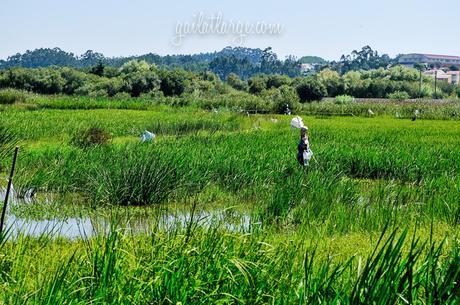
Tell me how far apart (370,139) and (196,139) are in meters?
6.00

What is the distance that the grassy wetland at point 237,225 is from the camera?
12.1ft

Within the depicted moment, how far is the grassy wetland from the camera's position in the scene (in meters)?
3.67

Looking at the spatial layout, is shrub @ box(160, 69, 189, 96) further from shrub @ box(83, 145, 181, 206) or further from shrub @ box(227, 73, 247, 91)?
shrub @ box(83, 145, 181, 206)

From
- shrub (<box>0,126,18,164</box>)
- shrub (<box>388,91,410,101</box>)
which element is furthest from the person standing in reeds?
shrub (<box>388,91,410,101</box>)

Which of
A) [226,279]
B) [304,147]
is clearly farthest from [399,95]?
[226,279]

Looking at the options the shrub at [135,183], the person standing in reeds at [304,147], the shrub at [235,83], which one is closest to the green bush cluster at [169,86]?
the shrub at [235,83]

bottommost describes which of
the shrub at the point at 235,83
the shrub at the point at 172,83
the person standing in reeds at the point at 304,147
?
the shrub at the point at 235,83

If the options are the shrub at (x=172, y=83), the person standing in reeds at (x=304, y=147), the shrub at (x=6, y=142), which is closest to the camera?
the person standing in reeds at (x=304, y=147)

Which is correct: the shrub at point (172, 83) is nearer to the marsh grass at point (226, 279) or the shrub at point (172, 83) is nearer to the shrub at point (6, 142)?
the shrub at point (6, 142)

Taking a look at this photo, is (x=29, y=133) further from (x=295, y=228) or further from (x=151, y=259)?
(x=151, y=259)

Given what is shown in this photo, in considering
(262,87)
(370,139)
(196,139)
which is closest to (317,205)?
(196,139)

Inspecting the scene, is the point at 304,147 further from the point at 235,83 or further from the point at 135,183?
the point at 235,83

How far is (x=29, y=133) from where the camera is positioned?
1825 centimetres

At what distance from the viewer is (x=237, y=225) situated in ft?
23.1
